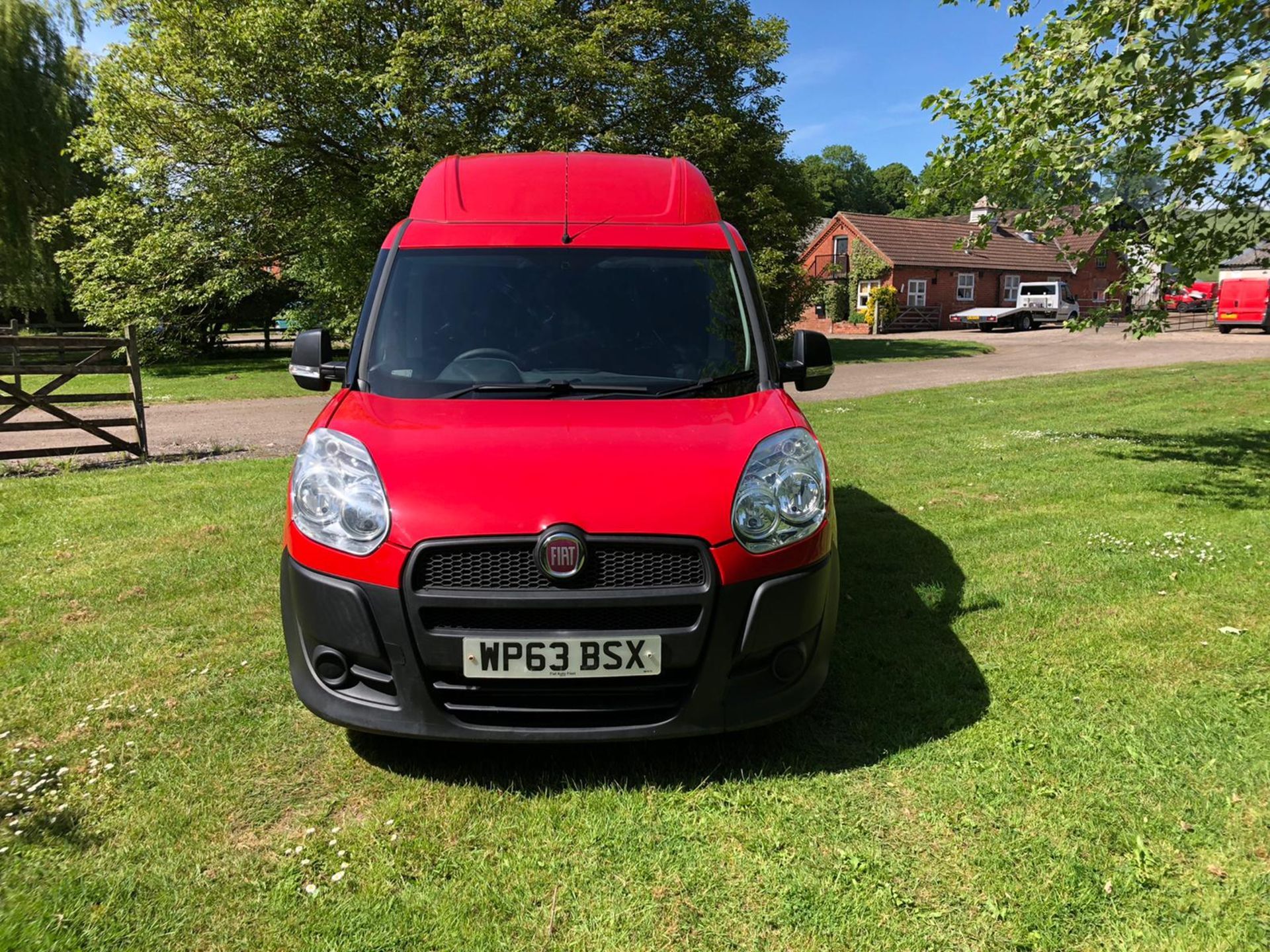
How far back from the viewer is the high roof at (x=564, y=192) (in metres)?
4.16

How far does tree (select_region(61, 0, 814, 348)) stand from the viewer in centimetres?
1834

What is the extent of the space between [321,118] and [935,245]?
40142mm

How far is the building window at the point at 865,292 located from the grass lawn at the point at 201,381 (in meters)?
32.0

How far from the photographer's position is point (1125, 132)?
23.0 ft

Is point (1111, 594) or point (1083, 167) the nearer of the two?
point (1111, 594)

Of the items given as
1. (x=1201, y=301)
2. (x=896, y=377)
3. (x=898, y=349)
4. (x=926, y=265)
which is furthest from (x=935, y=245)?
(x=896, y=377)

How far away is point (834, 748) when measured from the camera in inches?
129

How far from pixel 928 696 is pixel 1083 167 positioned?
617cm

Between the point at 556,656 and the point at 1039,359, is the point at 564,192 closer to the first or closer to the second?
the point at 556,656

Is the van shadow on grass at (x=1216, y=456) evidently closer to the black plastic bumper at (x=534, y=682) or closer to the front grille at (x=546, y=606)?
the black plastic bumper at (x=534, y=682)

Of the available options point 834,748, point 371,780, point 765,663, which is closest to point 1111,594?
point 834,748

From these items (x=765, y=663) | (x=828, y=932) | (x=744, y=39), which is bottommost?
(x=828, y=932)

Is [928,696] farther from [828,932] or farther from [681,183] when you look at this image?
[681,183]

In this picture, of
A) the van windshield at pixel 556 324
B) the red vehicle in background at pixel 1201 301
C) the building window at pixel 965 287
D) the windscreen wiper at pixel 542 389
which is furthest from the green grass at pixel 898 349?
the windscreen wiper at pixel 542 389
